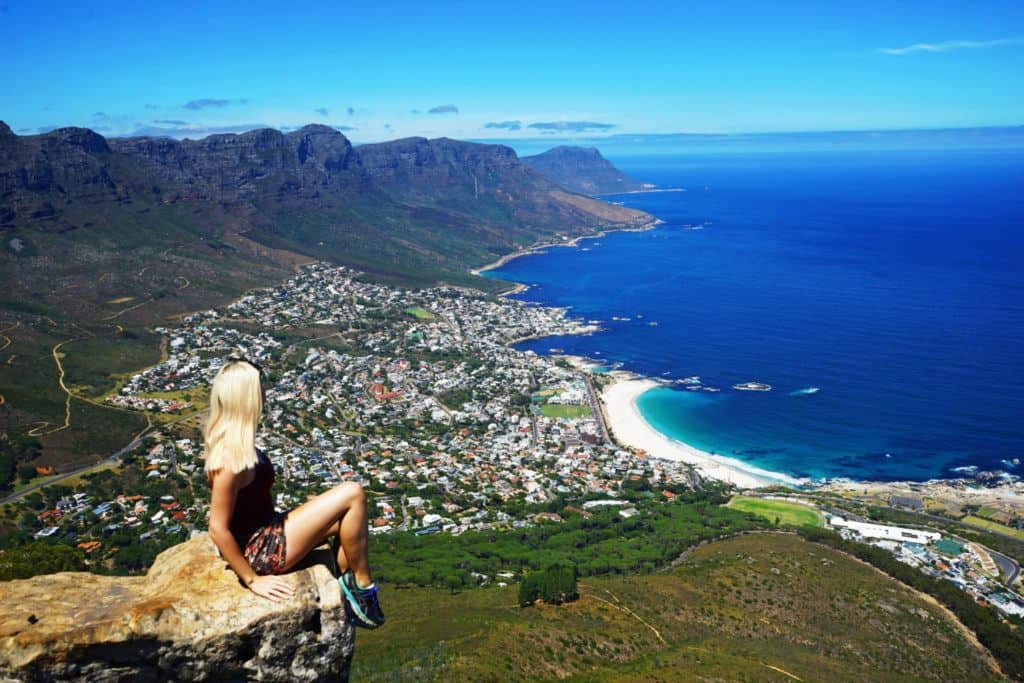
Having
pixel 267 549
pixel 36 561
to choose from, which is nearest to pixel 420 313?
pixel 36 561

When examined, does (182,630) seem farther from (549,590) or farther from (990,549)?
(990,549)

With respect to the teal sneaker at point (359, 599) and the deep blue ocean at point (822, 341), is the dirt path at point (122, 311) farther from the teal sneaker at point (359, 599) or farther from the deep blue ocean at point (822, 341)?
the teal sneaker at point (359, 599)

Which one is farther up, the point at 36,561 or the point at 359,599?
the point at 359,599

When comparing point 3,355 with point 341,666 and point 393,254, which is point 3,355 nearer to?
point 341,666

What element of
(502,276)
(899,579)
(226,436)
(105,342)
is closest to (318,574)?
(226,436)

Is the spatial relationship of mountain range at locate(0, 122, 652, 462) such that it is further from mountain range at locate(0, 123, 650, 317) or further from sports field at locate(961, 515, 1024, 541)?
sports field at locate(961, 515, 1024, 541)

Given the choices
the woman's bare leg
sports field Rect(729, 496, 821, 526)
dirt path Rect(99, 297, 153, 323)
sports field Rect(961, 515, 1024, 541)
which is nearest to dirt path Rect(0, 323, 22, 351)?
dirt path Rect(99, 297, 153, 323)
